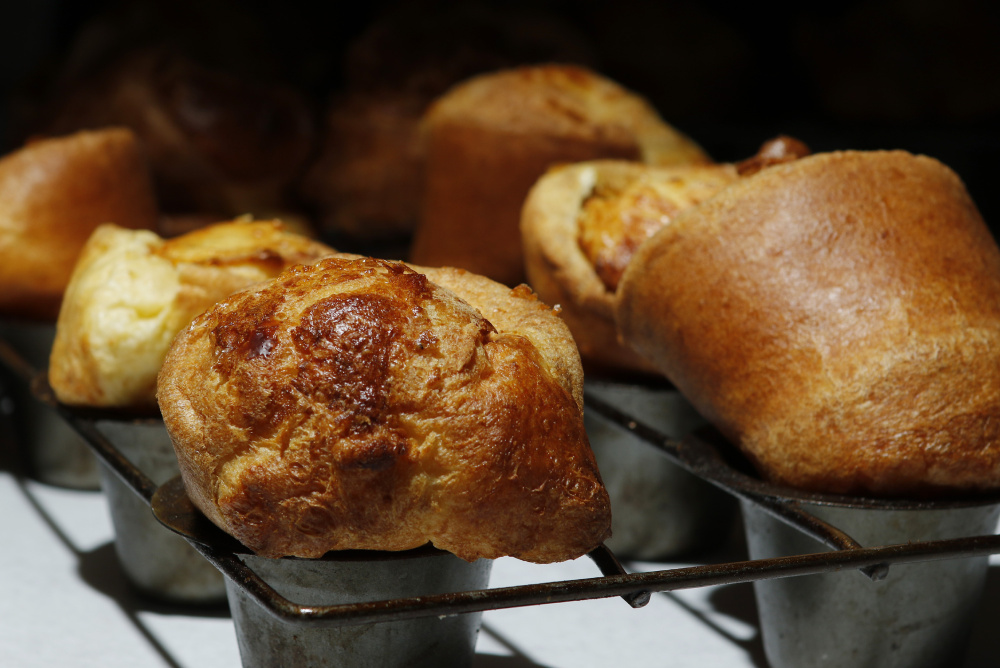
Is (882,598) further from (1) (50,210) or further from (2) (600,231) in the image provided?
(1) (50,210)

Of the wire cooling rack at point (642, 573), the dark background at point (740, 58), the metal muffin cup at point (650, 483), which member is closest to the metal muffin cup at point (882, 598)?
the wire cooling rack at point (642, 573)

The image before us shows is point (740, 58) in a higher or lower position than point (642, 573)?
lower

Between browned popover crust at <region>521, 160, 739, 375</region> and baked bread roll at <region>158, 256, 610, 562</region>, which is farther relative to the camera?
browned popover crust at <region>521, 160, 739, 375</region>

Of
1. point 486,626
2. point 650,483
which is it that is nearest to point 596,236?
point 650,483

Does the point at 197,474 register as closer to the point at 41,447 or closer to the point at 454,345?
the point at 454,345

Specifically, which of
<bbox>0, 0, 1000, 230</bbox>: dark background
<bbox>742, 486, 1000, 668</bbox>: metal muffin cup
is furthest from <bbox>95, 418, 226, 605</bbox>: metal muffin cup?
<bbox>0, 0, 1000, 230</bbox>: dark background

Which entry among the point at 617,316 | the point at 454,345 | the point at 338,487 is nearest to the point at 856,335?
the point at 617,316

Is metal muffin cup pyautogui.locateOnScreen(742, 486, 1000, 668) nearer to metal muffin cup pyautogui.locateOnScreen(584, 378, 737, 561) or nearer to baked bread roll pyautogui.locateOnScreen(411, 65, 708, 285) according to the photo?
metal muffin cup pyautogui.locateOnScreen(584, 378, 737, 561)
